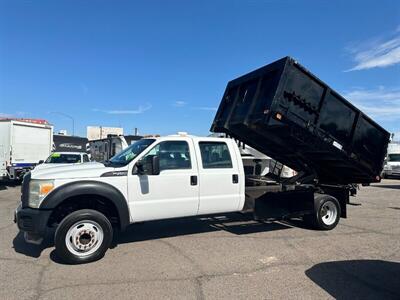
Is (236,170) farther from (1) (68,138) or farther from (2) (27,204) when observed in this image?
(1) (68,138)

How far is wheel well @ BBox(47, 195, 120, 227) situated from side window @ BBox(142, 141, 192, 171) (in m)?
1.00

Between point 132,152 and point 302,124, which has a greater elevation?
point 302,124

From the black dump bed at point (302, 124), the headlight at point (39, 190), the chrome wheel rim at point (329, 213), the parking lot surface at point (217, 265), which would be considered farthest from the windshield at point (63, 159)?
the chrome wheel rim at point (329, 213)

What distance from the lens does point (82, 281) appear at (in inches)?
181

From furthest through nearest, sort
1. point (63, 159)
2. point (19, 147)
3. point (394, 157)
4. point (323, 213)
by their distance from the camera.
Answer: point (394, 157) < point (19, 147) < point (63, 159) < point (323, 213)

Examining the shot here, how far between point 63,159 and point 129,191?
1069cm

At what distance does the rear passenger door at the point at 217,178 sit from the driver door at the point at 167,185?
0.16 m

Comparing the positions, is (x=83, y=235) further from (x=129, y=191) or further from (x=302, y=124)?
(x=302, y=124)

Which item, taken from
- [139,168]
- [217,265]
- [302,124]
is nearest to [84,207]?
[139,168]

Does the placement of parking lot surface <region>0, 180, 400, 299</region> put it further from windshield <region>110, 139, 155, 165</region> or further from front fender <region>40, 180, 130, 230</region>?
windshield <region>110, 139, 155, 165</region>

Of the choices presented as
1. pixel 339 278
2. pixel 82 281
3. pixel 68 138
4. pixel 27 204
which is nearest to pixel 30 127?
pixel 27 204

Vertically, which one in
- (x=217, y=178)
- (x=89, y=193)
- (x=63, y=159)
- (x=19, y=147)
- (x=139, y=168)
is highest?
(x=19, y=147)

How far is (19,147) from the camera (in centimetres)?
1609

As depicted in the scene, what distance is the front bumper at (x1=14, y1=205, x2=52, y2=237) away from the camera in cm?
523
